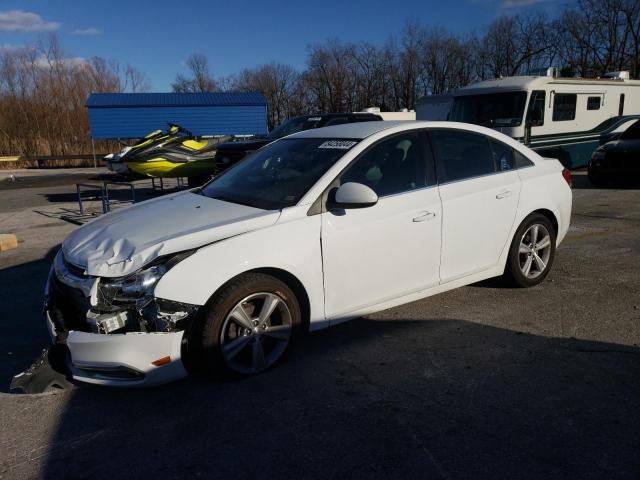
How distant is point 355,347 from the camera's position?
383cm

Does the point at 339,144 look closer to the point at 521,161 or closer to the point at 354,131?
the point at 354,131

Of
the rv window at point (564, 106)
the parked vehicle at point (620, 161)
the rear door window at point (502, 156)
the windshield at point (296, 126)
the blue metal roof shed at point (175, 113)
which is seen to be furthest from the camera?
the blue metal roof shed at point (175, 113)

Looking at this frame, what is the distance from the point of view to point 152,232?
3.34m

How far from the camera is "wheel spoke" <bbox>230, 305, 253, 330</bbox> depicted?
318cm

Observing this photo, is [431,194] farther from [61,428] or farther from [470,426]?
[61,428]

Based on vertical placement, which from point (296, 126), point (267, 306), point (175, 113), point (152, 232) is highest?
point (175, 113)

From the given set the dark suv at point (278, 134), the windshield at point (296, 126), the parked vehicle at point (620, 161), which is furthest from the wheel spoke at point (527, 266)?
the parked vehicle at point (620, 161)

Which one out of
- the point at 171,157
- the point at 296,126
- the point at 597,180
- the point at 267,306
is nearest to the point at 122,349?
the point at 267,306

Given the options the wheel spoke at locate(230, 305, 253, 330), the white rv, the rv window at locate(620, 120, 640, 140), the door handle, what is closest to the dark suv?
the white rv

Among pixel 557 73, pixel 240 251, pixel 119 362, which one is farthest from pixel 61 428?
pixel 557 73

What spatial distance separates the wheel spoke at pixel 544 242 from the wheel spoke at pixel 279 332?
2.78 metres

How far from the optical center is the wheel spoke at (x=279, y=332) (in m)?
3.38

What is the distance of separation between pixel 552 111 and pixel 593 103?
2082mm

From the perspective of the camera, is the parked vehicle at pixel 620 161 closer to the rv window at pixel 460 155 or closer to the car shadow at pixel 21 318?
the rv window at pixel 460 155
